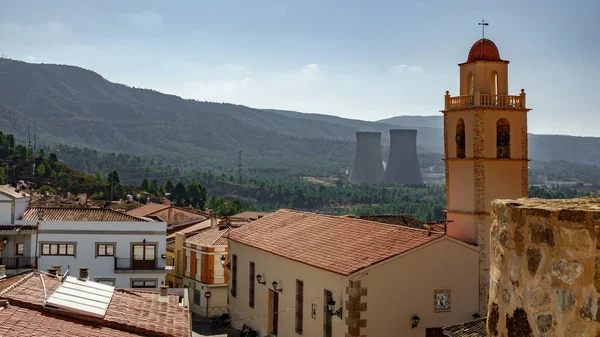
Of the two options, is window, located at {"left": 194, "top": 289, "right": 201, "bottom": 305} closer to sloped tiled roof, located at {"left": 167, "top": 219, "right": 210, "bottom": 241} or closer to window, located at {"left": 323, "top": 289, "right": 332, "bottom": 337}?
sloped tiled roof, located at {"left": 167, "top": 219, "right": 210, "bottom": 241}

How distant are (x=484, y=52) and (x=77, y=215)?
2110 centimetres

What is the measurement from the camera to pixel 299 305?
26.1m

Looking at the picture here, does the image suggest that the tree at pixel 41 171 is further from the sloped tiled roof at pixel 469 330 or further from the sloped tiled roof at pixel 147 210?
the sloped tiled roof at pixel 469 330

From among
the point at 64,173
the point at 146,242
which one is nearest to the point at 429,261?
the point at 146,242

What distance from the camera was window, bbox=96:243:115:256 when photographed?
37438mm

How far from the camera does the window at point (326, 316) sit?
2370 centimetres

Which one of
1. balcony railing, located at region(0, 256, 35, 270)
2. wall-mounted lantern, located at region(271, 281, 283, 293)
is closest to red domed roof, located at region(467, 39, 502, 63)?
wall-mounted lantern, located at region(271, 281, 283, 293)

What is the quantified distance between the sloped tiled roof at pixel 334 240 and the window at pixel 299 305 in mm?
942

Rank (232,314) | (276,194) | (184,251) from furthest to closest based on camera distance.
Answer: (276,194), (184,251), (232,314)

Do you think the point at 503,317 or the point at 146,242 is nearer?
the point at 503,317

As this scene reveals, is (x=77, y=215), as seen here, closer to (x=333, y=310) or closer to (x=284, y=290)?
(x=284, y=290)

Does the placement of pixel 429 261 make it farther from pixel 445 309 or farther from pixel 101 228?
pixel 101 228

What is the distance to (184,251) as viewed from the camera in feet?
139

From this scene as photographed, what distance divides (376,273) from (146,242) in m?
17.8
